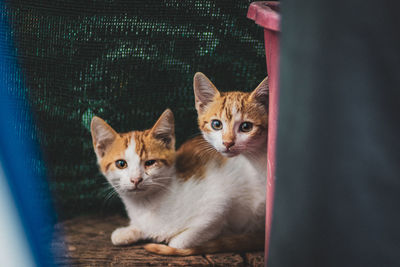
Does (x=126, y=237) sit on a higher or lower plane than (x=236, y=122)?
lower

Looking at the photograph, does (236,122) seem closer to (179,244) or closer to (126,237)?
(179,244)

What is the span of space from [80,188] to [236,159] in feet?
2.00

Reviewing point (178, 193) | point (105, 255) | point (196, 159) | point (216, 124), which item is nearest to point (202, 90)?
point (216, 124)

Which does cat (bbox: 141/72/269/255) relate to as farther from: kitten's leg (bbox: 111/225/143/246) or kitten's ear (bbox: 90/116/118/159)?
kitten's ear (bbox: 90/116/118/159)

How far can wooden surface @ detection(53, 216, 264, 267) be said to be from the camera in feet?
4.00

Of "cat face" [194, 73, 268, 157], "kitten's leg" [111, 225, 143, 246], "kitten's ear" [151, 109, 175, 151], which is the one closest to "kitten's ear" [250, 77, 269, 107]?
"cat face" [194, 73, 268, 157]

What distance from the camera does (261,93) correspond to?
1.18m

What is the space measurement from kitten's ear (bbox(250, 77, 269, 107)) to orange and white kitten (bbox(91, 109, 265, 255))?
212mm

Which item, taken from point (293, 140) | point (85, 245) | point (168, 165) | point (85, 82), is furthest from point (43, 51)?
point (293, 140)

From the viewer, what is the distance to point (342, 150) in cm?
66

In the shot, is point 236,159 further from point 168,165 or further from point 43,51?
point 43,51

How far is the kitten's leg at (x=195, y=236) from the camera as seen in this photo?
123 centimetres

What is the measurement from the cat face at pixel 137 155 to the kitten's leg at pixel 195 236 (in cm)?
16

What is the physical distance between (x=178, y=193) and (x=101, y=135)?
31 cm
